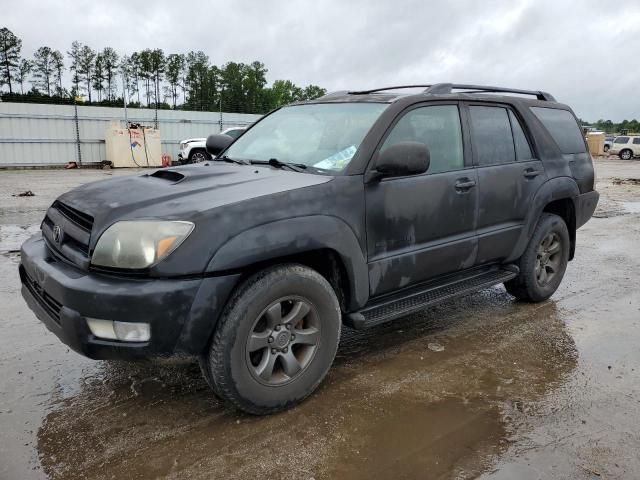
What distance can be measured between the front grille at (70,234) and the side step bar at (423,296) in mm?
1533

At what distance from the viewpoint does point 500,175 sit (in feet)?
13.4

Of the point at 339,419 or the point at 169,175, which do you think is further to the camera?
the point at 169,175

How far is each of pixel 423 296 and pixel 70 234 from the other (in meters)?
2.23

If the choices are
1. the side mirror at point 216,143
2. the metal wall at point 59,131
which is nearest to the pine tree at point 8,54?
the metal wall at point 59,131

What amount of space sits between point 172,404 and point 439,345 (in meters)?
1.94

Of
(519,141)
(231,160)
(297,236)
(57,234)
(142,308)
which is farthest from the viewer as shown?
(519,141)

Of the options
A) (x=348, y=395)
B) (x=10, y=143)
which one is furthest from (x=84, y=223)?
(x=10, y=143)

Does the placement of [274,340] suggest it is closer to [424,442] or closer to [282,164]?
[424,442]

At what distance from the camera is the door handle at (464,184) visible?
3719 mm

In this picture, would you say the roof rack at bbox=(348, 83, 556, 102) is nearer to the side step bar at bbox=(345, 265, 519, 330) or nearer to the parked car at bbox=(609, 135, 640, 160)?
the side step bar at bbox=(345, 265, 519, 330)

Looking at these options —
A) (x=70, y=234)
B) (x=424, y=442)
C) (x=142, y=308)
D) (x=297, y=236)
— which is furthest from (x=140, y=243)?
(x=424, y=442)

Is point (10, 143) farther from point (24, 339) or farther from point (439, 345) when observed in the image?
point (439, 345)

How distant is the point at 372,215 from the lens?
3205mm

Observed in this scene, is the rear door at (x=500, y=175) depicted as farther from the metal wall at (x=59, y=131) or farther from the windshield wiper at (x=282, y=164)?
the metal wall at (x=59, y=131)
